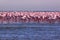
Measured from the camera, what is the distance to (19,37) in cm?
97

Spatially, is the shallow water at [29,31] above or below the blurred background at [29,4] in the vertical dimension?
below

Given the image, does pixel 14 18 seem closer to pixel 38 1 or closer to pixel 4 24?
pixel 4 24

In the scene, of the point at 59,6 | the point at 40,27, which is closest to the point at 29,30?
the point at 40,27

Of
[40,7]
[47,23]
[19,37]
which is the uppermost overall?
[40,7]

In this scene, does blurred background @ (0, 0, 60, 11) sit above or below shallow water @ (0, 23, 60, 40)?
above

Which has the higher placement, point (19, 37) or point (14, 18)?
point (14, 18)

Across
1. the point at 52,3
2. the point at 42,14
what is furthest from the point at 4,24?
the point at 52,3

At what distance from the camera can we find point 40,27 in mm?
963

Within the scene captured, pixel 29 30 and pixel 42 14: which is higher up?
pixel 42 14

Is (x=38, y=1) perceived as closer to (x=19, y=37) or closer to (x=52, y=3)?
(x=52, y=3)

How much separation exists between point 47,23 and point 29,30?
0.15 metres

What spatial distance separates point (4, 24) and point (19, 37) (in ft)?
0.51

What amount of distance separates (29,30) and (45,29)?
13 cm

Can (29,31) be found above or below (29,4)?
below
